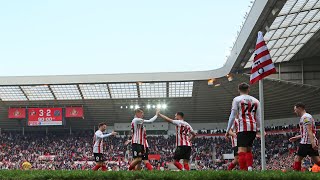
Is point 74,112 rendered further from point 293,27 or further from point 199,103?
point 293,27

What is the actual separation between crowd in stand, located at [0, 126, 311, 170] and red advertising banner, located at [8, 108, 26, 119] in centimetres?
440

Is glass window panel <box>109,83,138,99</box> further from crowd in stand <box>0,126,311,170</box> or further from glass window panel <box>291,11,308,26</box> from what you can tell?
glass window panel <box>291,11,308,26</box>

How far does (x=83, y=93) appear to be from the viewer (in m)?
54.2

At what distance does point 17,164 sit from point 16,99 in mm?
8759

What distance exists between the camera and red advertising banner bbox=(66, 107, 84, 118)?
5662 centimetres

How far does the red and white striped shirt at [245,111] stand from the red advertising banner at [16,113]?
2020 inches

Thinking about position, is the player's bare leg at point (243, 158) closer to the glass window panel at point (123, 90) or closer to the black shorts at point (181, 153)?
the black shorts at point (181, 153)

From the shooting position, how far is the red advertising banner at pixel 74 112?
56625 millimetres

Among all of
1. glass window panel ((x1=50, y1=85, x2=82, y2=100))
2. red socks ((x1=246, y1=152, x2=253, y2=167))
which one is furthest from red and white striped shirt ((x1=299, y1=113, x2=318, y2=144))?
glass window panel ((x1=50, y1=85, x2=82, y2=100))

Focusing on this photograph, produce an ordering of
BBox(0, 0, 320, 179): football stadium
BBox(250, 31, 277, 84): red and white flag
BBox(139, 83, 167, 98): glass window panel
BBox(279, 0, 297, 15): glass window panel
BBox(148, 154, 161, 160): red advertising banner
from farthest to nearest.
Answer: BBox(148, 154, 161, 160): red advertising banner, BBox(139, 83, 167, 98): glass window panel, BBox(0, 0, 320, 179): football stadium, BBox(279, 0, 297, 15): glass window panel, BBox(250, 31, 277, 84): red and white flag

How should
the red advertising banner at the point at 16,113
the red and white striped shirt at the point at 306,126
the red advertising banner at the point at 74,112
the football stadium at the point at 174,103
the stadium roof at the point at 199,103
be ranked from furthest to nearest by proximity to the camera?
the red advertising banner at the point at 16,113 < the red advertising banner at the point at 74,112 < the stadium roof at the point at 199,103 < the football stadium at the point at 174,103 < the red and white striped shirt at the point at 306,126

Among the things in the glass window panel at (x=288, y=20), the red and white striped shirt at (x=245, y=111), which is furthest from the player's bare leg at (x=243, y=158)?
the glass window panel at (x=288, y=20)

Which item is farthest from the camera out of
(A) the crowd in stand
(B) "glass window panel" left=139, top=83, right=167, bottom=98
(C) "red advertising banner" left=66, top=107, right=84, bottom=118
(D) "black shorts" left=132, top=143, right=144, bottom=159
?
(C) "red advertising banner" left=66, top=107, right=84, bottom=118

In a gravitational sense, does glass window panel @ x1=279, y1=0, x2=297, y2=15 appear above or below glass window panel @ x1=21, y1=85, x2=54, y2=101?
above
